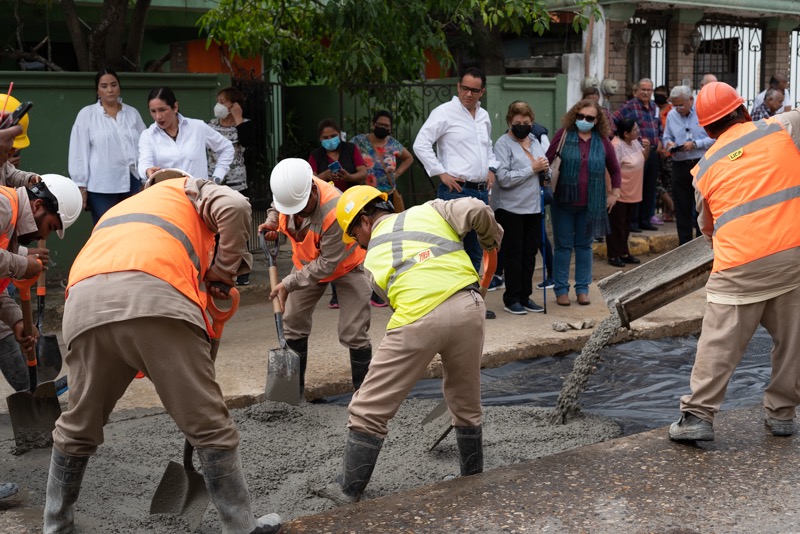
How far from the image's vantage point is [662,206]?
43.3ft

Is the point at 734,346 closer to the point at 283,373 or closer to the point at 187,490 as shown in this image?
the point at 283,373

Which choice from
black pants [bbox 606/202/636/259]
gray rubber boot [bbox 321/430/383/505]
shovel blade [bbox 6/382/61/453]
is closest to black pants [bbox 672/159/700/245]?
black pants [bbox 606/202/636/259]

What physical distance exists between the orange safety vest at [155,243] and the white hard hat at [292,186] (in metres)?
1.40

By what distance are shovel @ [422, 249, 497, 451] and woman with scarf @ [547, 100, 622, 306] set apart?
11.5 ft

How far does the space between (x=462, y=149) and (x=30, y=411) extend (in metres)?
4.48

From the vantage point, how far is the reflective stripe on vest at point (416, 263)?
4418 millimetres

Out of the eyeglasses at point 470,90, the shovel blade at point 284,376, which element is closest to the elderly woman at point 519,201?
the eyeglasses at point 470,90

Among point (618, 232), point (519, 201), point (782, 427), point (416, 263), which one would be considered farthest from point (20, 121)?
point (618, 232)

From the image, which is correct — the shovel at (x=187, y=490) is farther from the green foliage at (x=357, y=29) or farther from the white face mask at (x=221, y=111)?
the green foliage at (x=357, y=29)

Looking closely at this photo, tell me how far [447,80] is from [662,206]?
11.2 feet

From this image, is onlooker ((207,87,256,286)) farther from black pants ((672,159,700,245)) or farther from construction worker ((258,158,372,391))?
black pants ((672,159,700,245))

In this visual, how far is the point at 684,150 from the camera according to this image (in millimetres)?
10773

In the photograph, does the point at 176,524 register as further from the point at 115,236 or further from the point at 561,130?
the point at 561,130

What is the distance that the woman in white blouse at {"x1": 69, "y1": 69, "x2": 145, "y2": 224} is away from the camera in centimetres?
818
